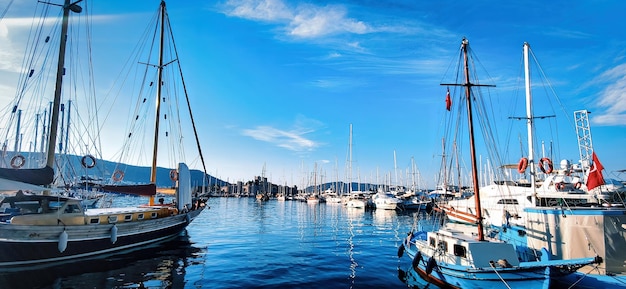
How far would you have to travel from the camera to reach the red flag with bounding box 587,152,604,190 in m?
16.9

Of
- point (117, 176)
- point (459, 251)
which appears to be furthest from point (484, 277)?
point (117, 176)

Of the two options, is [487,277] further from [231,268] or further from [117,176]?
[117,176]

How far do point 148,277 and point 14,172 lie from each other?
8.96m

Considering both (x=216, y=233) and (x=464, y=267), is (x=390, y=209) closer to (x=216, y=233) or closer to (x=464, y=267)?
(x=216, y=233)

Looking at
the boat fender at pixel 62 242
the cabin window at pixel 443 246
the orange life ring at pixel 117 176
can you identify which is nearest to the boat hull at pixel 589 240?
the cabin window at pixel 443 246

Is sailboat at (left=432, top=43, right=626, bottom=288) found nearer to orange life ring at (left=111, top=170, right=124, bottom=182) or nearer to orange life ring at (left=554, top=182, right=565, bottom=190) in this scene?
orange life ring at (left=554, top=182, right=565, bottom=190)

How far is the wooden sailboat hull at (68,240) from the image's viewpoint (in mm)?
15281

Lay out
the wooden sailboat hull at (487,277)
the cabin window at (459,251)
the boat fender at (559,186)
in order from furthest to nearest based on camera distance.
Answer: the boat fender at (559,186)
the cabin window at (459,251)
the wooden sailboat hull at (487,277)

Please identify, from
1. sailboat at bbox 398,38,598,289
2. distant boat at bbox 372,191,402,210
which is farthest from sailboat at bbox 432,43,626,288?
distant boat at bbox 372,191,402,210

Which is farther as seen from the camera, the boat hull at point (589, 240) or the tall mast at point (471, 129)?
the tall mast at point (471, 129)

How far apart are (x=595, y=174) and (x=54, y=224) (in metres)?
30.7

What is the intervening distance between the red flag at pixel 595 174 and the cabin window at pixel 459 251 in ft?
29.8

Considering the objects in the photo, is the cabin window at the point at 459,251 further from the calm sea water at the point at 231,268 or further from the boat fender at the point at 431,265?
the calm sea water at the point at 231,268

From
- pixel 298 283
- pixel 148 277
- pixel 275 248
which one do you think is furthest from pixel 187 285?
pixel 275 248
